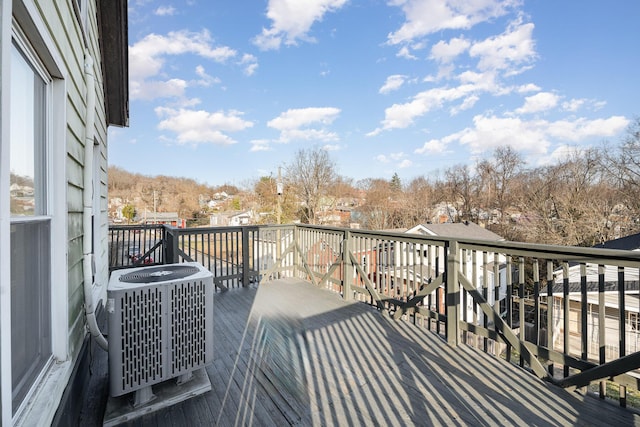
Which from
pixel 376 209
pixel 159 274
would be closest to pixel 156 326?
pixel 159 274

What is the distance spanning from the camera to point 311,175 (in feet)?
77.5

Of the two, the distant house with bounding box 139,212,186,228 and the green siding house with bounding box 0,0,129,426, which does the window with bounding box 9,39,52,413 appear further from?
the distant house with bounding box 139,212,186,228

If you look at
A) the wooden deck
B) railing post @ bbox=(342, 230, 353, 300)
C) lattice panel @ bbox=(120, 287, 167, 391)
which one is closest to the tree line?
railing post @ bbox=(342, 230, 353, 300)

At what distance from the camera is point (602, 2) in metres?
12.6

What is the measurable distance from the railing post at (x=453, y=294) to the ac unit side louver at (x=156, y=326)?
7.16ft

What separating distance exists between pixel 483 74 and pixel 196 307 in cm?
2104

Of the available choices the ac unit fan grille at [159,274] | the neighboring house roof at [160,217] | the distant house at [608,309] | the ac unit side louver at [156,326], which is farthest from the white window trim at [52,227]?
the neighboring house roof at [160,217]

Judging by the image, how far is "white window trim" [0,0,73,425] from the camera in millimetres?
832

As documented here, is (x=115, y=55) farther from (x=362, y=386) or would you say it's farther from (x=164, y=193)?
(x=164, y=193)

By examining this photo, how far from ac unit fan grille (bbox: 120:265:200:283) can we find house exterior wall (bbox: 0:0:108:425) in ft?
0.97

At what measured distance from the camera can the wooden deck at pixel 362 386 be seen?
1.85m

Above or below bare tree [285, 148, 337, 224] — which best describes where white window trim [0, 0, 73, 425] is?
below

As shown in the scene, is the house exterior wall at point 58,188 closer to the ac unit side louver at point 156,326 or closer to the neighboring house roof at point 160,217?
the ac unit side louver at point 156,326

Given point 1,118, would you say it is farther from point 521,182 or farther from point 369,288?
point 521,182
